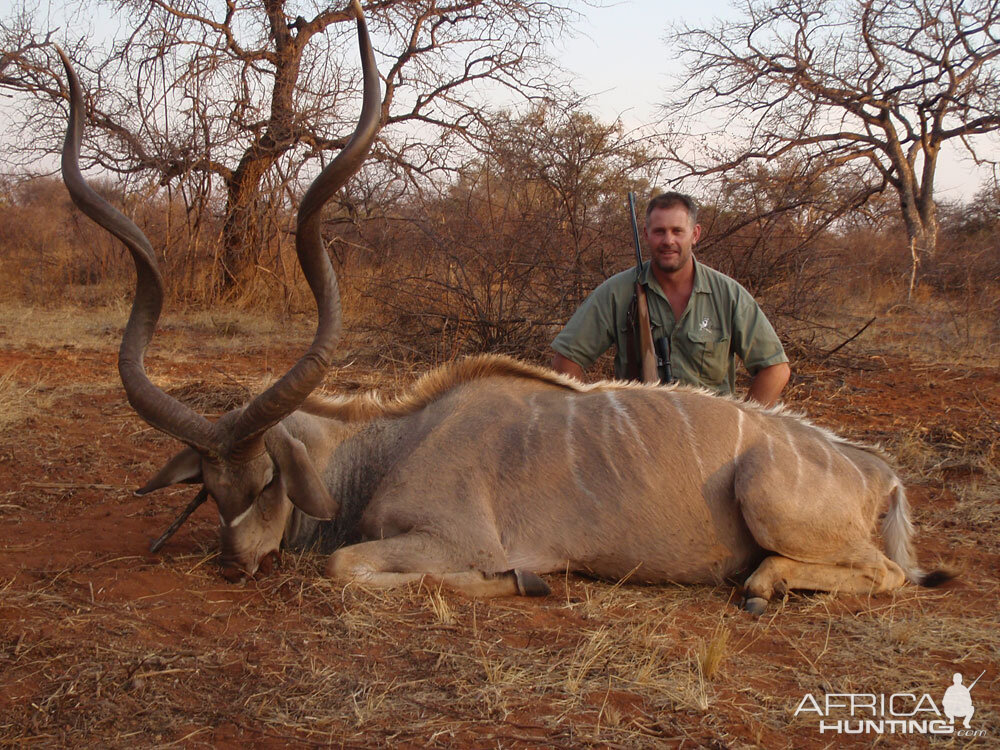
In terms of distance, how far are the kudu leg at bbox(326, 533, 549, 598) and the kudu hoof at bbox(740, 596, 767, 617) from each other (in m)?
0.68

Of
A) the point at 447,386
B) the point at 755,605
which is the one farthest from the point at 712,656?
the point at 447,386

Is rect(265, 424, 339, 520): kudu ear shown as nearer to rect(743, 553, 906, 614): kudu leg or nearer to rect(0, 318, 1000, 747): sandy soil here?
rect(0, 318, 1000, 747): sandy soil

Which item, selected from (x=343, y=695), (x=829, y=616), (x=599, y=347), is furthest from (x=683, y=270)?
(x=343, y=695)

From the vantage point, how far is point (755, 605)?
2945mm

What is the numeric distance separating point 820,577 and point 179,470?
91.3 inches

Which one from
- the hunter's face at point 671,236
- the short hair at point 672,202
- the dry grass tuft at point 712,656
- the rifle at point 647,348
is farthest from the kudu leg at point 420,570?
the short hair at point 672,202

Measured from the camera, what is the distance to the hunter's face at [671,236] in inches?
166

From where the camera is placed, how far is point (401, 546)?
3057 millimetres

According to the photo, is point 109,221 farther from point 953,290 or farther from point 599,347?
point 953,290

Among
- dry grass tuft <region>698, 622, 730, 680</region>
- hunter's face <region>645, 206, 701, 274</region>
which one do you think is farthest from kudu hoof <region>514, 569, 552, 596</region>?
hunter's face <region>645, 206, 701, 274</region>

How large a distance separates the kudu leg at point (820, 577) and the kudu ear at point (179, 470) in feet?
6.51

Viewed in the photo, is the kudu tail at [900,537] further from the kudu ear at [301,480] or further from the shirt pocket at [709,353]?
the kudu ear at [301,480]

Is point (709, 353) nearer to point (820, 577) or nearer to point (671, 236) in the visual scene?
point (671, 236)

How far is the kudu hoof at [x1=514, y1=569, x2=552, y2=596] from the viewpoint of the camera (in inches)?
119
